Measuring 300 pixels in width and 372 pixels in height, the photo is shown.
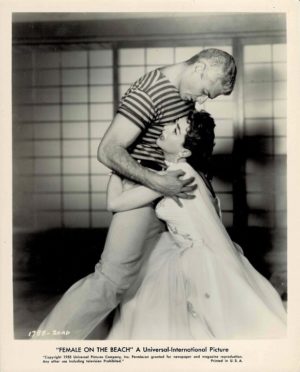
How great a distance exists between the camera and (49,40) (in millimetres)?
1854

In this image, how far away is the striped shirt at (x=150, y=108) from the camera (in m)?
1.78

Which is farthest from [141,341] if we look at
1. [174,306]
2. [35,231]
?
[35,231]

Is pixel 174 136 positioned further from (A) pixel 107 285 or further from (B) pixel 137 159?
(A) pixel 107 285

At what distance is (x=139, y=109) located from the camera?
1776mm

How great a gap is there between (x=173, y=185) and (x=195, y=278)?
326mm

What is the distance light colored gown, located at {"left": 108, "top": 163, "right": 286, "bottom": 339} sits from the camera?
70.2 inches

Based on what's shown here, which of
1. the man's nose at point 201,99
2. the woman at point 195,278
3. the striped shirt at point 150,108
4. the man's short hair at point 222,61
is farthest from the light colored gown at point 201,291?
the man's short hair at point 222,61

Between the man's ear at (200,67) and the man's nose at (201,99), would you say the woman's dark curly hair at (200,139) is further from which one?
the man's ear at (200,67)

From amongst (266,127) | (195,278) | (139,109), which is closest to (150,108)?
(139,109)

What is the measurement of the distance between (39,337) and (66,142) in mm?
684

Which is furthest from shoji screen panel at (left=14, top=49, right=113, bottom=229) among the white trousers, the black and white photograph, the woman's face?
the woman's face

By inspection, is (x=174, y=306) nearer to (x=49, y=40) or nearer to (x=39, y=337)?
(x=39, y=337)

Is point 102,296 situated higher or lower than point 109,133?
lower

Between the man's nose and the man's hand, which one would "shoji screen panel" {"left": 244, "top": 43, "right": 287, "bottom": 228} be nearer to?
the man's nose
